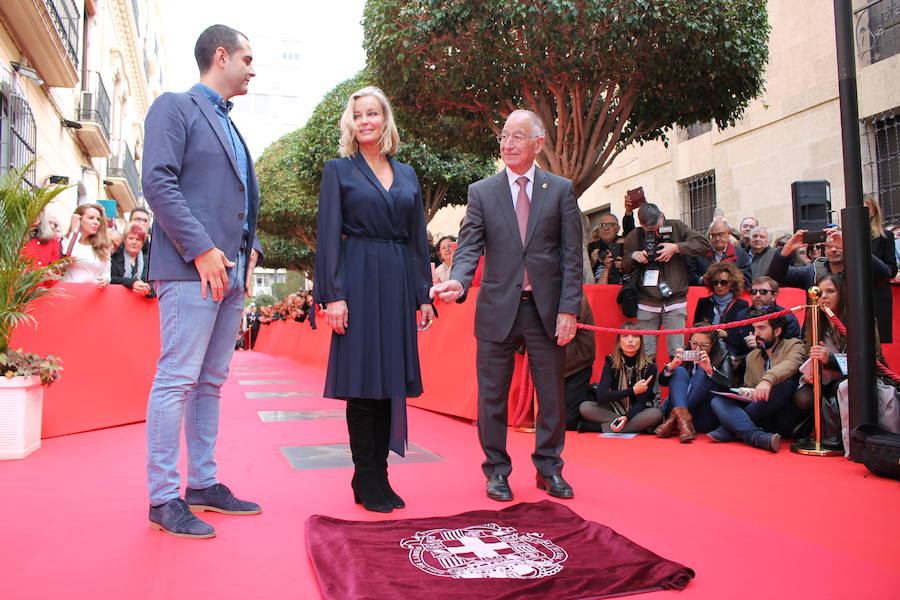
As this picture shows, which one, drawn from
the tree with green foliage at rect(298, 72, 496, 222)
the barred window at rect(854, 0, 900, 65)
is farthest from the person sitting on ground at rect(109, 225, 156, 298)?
the tree with green foliage at rect(298, 72, 496, 222)

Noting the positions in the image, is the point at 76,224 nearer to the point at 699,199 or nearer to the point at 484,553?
the point at 484,553

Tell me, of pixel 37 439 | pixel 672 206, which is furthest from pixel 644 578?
pixel 672 206

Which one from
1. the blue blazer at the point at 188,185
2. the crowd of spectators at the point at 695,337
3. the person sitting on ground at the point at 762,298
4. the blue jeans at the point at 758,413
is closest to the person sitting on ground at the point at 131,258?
the crowd of spectators at the point at 695,337

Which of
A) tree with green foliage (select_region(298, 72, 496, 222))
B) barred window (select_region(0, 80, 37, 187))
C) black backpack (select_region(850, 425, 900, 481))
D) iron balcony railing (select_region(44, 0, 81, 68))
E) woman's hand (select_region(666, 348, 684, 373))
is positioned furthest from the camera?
tree with green foliage (select_region(298, 72, 496, 222))

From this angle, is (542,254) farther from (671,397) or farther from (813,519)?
(671,397)

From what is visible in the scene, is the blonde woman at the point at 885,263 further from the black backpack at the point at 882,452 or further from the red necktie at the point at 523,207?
the red necktie at the point at 523,207

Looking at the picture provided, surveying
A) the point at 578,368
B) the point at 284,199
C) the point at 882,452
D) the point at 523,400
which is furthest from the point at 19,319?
the point at 284,199

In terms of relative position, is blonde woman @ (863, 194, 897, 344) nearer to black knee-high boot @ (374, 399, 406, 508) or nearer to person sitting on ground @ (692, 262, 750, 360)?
person sitting on ground @ (692, 262, 750, 360)

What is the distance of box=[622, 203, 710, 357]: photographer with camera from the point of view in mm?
6395

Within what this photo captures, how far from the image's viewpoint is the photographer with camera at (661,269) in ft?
21.0

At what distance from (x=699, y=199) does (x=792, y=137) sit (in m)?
2.98

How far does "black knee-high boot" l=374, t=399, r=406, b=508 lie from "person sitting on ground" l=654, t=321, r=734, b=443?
2.89 meters

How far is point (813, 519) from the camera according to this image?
3.13m

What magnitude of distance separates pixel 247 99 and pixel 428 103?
92.4 metres
